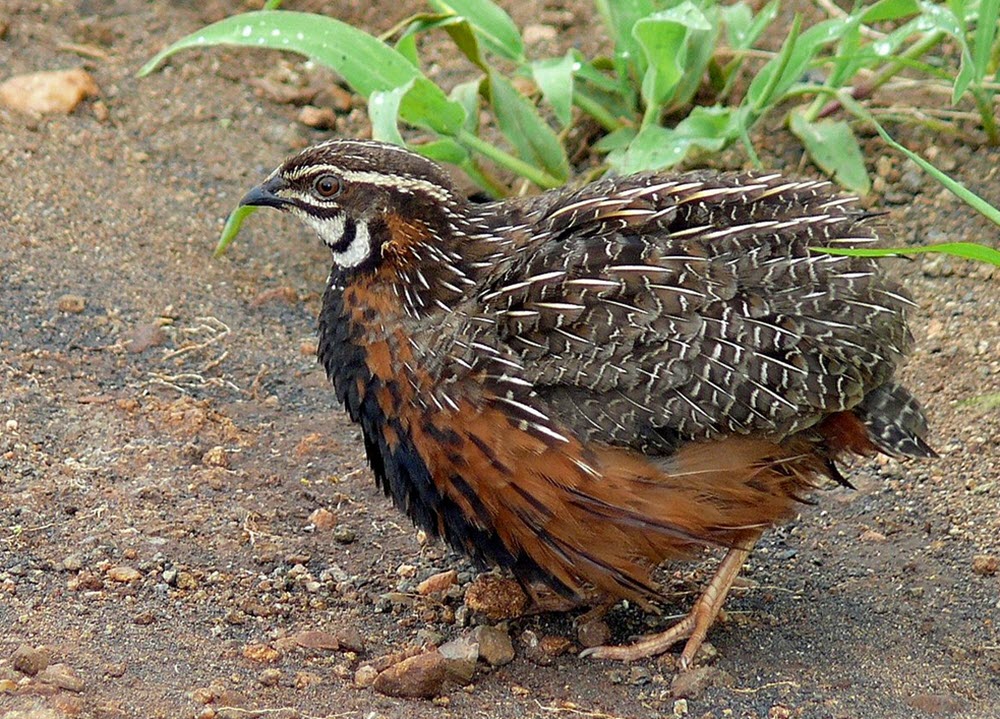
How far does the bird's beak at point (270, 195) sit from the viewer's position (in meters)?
5.27

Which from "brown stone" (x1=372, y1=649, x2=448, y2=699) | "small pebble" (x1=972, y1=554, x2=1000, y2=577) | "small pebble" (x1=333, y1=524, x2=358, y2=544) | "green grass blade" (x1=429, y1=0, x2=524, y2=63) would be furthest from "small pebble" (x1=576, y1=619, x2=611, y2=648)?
"green grass blade" (x1=429, y1=0, x2=524, y2=63)

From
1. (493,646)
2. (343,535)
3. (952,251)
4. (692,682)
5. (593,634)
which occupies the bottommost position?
(692,682)

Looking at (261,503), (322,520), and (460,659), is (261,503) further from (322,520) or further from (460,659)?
(460,659)

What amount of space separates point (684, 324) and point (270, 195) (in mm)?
1686

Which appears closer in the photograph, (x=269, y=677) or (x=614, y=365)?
(x=269, y=677)

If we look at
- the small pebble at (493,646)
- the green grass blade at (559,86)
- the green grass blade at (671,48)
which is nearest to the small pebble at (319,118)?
the green grass blade at (559,86)

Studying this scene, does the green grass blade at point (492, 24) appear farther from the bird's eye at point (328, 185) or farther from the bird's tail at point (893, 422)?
the bird's tail at point (893, 422)

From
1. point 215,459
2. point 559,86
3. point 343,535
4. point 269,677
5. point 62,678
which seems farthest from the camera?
point 559,86

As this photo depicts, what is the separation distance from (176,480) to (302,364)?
3.64 ft

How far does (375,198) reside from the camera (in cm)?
504

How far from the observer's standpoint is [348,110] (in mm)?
8125

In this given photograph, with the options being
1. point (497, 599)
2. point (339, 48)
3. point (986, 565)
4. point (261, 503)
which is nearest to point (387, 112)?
point (339, 48)

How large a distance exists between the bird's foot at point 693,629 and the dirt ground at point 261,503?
0.22ft

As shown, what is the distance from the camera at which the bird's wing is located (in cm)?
461
